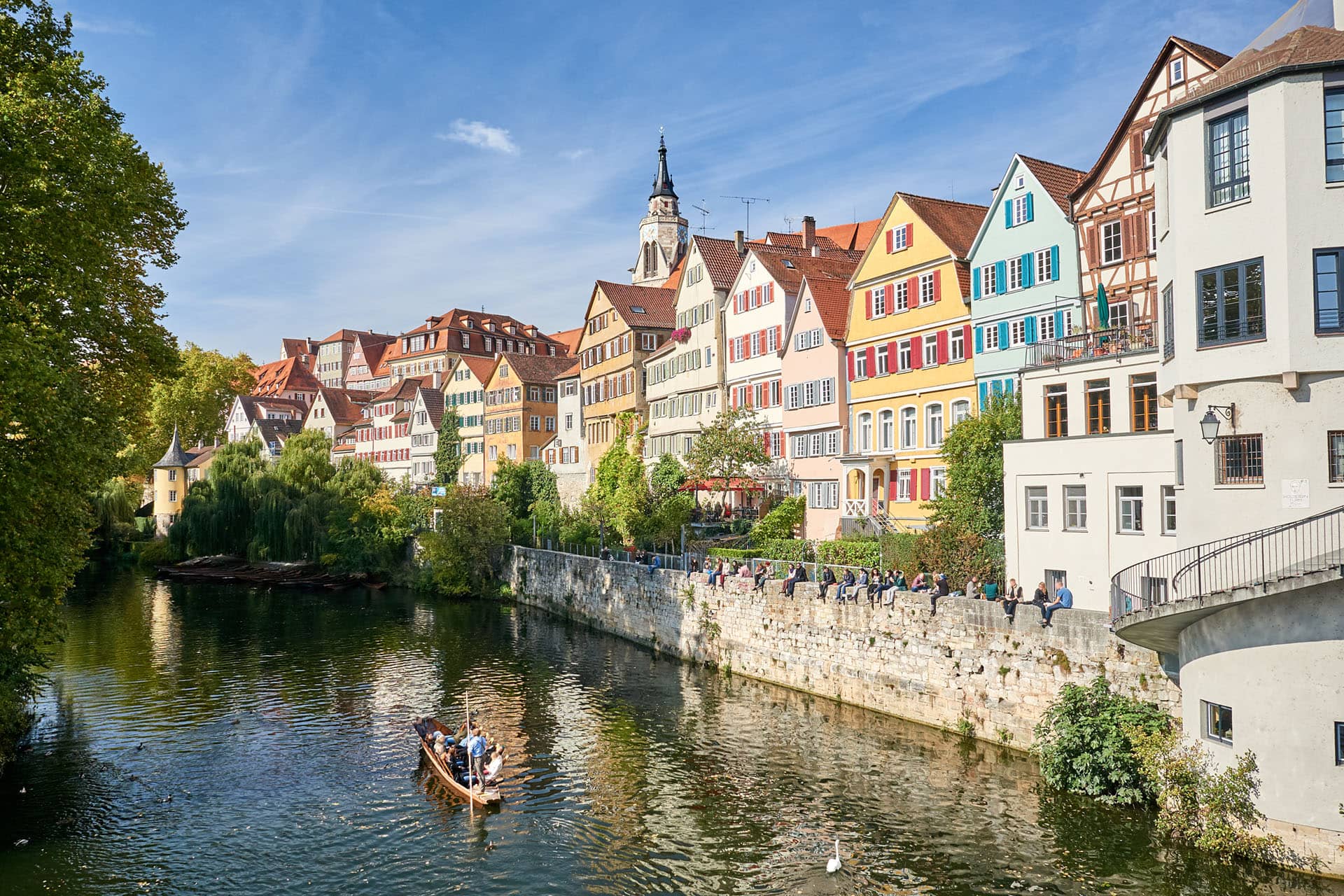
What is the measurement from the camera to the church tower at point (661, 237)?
319 ft

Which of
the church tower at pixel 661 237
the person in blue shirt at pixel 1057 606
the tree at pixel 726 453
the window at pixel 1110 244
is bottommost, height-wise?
the person in blue shirt at pixel 1057 606

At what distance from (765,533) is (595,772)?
18469 millimetres

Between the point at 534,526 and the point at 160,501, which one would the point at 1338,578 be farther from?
the point at 160,501

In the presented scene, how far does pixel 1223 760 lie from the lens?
1636 centimetres

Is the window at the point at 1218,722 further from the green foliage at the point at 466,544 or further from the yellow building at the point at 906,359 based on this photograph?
the green foliage at the point at 466,544

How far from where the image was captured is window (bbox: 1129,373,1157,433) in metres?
23.6

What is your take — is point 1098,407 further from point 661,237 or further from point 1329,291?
point 661,237

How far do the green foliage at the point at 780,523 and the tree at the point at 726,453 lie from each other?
2.74 metres

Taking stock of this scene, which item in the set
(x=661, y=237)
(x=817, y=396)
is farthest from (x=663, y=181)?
(x=817, y=396)

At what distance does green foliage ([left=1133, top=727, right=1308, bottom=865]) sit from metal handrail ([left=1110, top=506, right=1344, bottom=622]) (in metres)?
2.51

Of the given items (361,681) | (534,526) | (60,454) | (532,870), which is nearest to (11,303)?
(60,454)

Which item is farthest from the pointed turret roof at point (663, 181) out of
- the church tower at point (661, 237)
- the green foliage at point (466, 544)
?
the green foliage at point (466, 544)

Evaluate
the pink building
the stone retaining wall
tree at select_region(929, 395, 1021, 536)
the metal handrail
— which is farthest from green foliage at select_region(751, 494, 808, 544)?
the metal handrail

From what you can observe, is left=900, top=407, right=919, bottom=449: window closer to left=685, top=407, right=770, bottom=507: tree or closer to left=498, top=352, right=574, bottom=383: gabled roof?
left=685, top=407, right=770, bottom=507: tree
